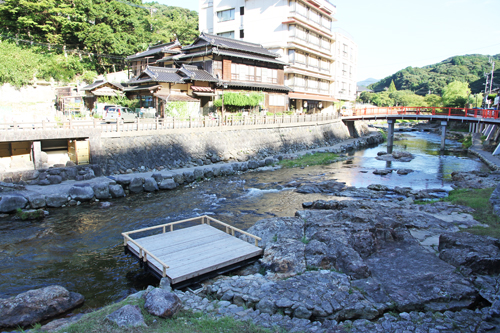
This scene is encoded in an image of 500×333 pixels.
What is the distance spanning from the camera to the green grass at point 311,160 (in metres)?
29.0

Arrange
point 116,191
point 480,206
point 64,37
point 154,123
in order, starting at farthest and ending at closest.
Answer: point 64,37 → point 154,123 → point 116,191 → point 480,206

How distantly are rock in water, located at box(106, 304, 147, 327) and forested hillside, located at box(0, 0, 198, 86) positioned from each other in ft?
117

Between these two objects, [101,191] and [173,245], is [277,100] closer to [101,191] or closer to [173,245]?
[101,191]

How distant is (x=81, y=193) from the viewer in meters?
17.3

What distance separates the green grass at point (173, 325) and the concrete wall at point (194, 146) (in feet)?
52.5

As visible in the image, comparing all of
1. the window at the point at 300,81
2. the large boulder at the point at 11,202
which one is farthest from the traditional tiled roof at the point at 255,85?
the large boulder at the point at 11,202

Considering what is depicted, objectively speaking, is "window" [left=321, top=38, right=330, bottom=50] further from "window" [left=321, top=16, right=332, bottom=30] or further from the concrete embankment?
the concrete embankment

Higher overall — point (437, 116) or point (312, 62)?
point (312, 62)

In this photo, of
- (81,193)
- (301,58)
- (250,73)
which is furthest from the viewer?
(301,58)

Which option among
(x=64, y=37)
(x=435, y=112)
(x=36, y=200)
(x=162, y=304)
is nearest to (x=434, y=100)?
(x=435, y=112)

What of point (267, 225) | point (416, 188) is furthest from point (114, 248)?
point (416, 188)

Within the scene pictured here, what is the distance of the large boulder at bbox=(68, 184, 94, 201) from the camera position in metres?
17.2

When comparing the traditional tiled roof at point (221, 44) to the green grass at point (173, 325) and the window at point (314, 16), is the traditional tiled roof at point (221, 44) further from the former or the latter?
the green grass at point (173, 325)

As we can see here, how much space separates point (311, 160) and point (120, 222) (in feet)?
66.9
